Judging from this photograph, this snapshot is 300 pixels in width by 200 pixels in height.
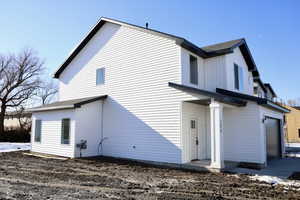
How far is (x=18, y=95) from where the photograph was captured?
88.8ft

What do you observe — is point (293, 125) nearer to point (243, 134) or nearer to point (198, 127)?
point (243, 134)

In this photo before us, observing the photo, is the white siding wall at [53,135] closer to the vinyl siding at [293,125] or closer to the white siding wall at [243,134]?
the white siding wall at [243,134]

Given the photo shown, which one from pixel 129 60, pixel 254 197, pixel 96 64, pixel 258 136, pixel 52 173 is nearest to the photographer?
pixel 254 197

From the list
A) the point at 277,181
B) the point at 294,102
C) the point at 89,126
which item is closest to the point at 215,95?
the point at 277,181

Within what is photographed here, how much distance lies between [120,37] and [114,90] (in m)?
3.02

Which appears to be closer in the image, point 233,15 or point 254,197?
point 254,197

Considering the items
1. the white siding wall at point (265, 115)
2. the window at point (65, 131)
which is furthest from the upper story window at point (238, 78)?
the window at point (65, 131)

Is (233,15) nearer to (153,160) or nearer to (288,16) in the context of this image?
(288,16)

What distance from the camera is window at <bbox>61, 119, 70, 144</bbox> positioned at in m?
11.9

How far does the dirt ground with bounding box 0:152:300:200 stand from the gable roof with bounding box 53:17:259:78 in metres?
5.76

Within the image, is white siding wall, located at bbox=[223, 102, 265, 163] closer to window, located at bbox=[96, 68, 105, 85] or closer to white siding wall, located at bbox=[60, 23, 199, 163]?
white siding wall, located at bbox=[60, 23, 199, 163]

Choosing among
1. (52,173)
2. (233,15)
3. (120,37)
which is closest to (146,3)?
(120,37)

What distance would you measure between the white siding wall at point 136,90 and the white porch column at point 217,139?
1404mm

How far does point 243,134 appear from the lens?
1019 cm
